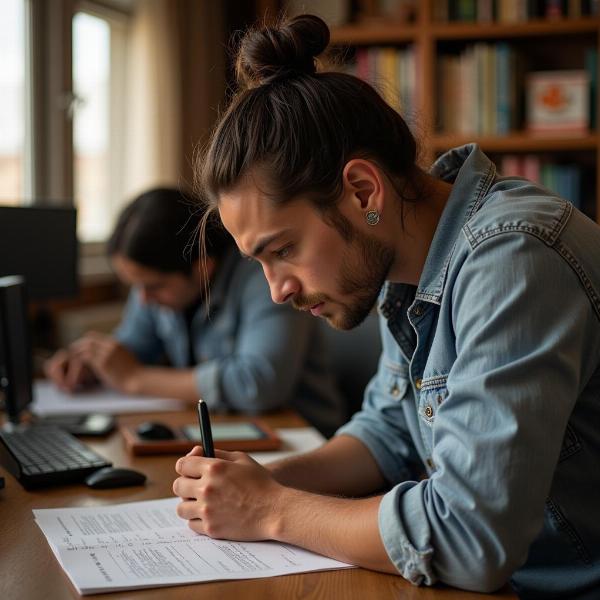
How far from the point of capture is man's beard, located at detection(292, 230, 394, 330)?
1091 mm

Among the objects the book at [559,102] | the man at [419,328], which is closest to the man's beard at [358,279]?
the man at [419,328]

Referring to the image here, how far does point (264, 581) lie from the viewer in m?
0.91

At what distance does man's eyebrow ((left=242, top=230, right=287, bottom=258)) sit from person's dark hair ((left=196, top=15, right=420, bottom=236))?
0.04m

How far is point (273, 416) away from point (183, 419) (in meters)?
0.19

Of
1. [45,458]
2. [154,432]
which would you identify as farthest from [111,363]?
[45,458]

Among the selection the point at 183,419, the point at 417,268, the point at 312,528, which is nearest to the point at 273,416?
the point at 183,419

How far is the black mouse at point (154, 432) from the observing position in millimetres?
1522

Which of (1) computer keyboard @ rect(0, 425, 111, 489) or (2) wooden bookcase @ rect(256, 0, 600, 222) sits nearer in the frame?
(1) computer keyboard @ rect(0, 425, 111, 489)

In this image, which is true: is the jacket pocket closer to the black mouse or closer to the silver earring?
the silver earring

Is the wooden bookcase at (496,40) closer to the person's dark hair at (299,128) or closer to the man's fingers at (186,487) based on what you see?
the person's dark hair at (299,128)

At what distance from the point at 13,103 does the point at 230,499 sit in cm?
192

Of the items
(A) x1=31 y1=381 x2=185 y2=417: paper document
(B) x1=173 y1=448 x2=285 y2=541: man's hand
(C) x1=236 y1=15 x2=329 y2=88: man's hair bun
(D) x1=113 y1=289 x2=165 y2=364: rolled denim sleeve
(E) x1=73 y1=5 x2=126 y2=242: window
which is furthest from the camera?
(E) x1=73 y1=5 x2=126 y2=242: window

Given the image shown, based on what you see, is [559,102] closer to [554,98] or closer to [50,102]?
[554,98]

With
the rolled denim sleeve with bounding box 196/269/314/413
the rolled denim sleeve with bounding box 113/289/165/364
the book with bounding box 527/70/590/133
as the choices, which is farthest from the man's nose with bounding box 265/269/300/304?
the book with bounding box 527/70/590/133
